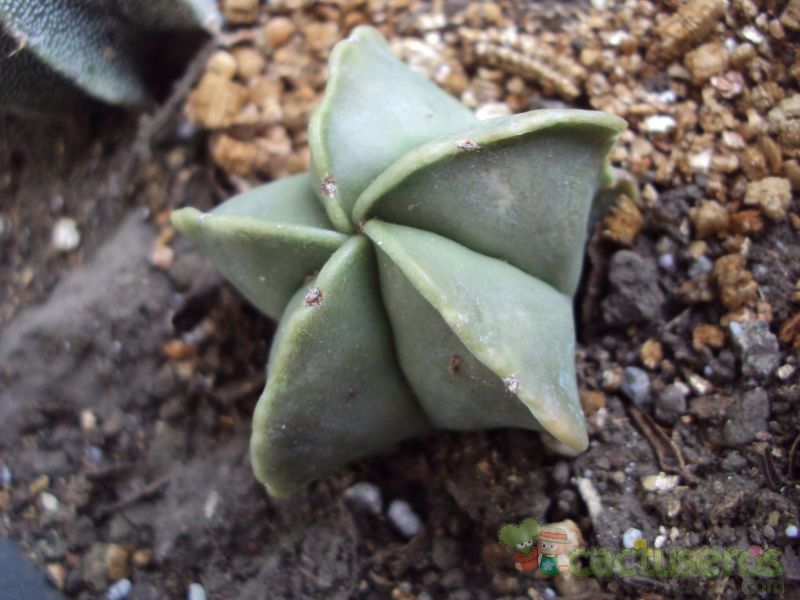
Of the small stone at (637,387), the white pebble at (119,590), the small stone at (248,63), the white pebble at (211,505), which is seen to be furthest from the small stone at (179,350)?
the small stone at (637,387)

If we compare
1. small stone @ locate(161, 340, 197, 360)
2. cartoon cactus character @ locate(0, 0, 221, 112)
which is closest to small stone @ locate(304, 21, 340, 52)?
cartoon cactus character @ locate(0, 0, 221, 112)

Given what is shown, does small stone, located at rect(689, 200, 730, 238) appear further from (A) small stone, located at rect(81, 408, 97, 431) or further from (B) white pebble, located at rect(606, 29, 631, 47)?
(A) small stone, located at rect(81, 408, 97, 431)

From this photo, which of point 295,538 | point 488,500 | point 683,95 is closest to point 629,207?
point 683,95

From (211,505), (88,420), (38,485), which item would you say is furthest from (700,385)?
(38,485)

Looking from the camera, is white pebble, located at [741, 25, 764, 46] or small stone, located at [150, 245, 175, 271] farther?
small stone, located at [150, 245, 175, 271]

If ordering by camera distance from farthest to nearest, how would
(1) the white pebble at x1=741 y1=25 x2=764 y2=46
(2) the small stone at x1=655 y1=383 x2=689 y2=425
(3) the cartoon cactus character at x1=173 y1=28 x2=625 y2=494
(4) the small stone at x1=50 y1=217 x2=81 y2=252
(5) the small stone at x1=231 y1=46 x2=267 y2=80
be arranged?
(5) the small stone at x1=231 y1=46 x2=267 y2=80, (4) the small stone at x1=50 y1=217 x2=81 y2=252, (1) the white pebble at x1=741 y1=25 x2=764 y2=46, (2) the small stone at x1=655 y1=383 x2=689 y2=425, (3) the cartoon cactus character at x1=173 y1=28 x2=625 y2=494

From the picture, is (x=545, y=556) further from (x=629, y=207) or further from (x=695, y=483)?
(x=629, y=207)

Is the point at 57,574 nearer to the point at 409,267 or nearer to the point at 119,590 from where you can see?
the point at 119,590
